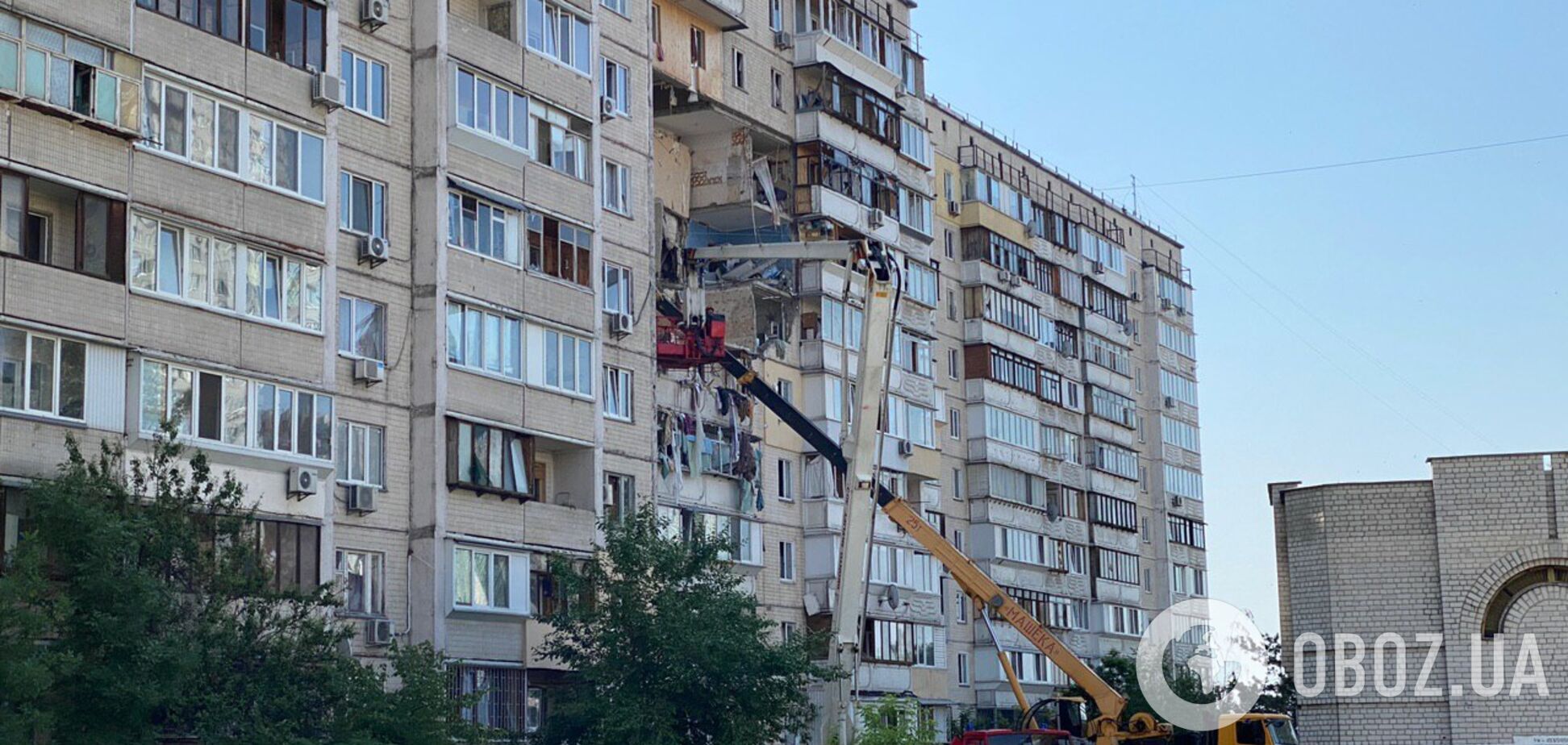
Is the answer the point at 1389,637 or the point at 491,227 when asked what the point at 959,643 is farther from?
the point at 491,227

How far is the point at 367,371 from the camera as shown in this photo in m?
36.7

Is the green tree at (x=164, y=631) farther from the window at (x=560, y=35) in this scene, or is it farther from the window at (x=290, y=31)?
the window at (x=560, y=35)

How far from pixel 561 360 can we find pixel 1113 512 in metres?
42.0

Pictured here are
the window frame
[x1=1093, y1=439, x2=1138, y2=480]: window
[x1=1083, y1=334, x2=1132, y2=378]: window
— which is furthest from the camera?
[x1=1083, y1=334, x2=1132, y2=378]: window

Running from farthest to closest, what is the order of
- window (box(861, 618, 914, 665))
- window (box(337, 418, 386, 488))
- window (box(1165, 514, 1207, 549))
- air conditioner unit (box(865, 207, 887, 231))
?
1. window (box(1165, 514, 1207, 549))
2. air conditioner unit (box(865, 207, 887, 231))
3. window (box(861, 618, 914, 665))
4. window (box(337, 418, 386, 488))

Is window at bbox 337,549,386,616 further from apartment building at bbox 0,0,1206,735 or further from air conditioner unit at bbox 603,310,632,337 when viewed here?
air conditioner unit at bbox 603,310,632,337

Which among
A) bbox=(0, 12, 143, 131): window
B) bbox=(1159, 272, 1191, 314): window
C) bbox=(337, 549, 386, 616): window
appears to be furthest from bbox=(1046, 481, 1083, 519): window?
bbox=(0, 12, 143, 131): window

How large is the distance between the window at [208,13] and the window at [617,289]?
1184cm

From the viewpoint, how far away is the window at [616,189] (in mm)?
44438

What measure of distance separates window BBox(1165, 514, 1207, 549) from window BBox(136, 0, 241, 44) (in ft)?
194

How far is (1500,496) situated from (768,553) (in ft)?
63.9

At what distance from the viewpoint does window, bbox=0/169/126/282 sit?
1155 inches

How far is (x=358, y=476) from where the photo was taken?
120 feet

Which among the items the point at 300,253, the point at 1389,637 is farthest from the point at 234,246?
the point at 1389,637
